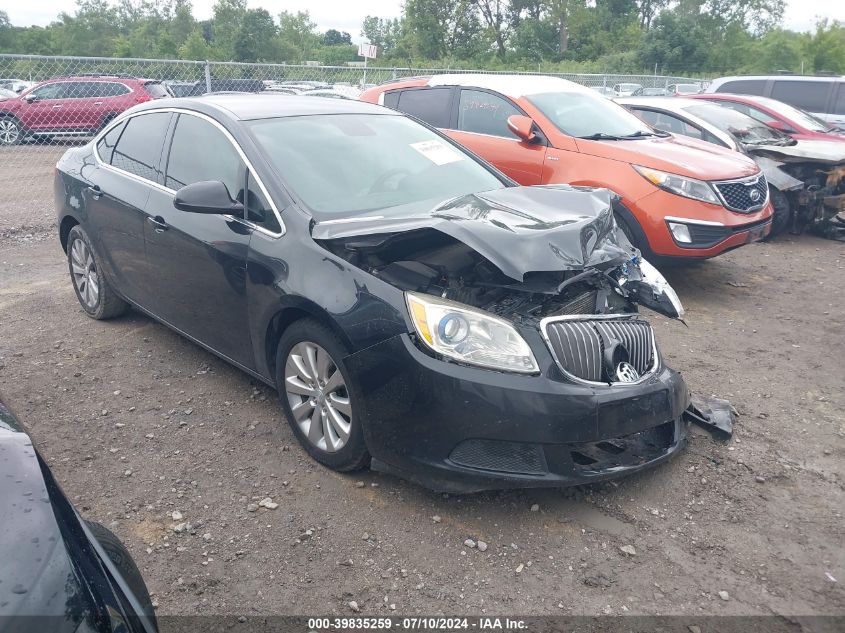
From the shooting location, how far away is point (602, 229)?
135 inches

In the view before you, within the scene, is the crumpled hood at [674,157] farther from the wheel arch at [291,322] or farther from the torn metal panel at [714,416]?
the wheel arch at [291,322]

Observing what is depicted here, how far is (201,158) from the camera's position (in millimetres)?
4207

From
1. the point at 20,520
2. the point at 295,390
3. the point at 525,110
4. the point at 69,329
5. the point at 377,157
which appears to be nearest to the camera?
the point at 20,520

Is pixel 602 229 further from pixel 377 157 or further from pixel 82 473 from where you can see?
pixel 82 473

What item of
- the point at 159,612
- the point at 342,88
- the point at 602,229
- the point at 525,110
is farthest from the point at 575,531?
the point at 342,88

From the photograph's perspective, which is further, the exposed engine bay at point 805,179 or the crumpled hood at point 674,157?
the exposed engine bay at point 805,179

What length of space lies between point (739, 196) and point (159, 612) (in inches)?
220

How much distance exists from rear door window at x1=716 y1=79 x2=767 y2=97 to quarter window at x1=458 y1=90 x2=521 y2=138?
27.8 ft

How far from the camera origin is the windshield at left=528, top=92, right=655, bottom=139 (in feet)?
22.3

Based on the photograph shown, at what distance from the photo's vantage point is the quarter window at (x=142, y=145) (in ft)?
15.0

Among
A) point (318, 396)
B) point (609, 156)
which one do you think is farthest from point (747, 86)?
point (318, 396)

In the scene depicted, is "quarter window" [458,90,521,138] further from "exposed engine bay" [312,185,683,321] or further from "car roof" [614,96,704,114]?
"exposed engine bay" [312,185,683,321]

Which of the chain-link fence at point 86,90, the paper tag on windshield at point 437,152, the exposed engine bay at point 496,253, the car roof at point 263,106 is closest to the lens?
the exposed engine bay at point 496,253

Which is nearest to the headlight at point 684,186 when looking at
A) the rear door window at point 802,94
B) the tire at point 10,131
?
the rear door window at point 802,94
